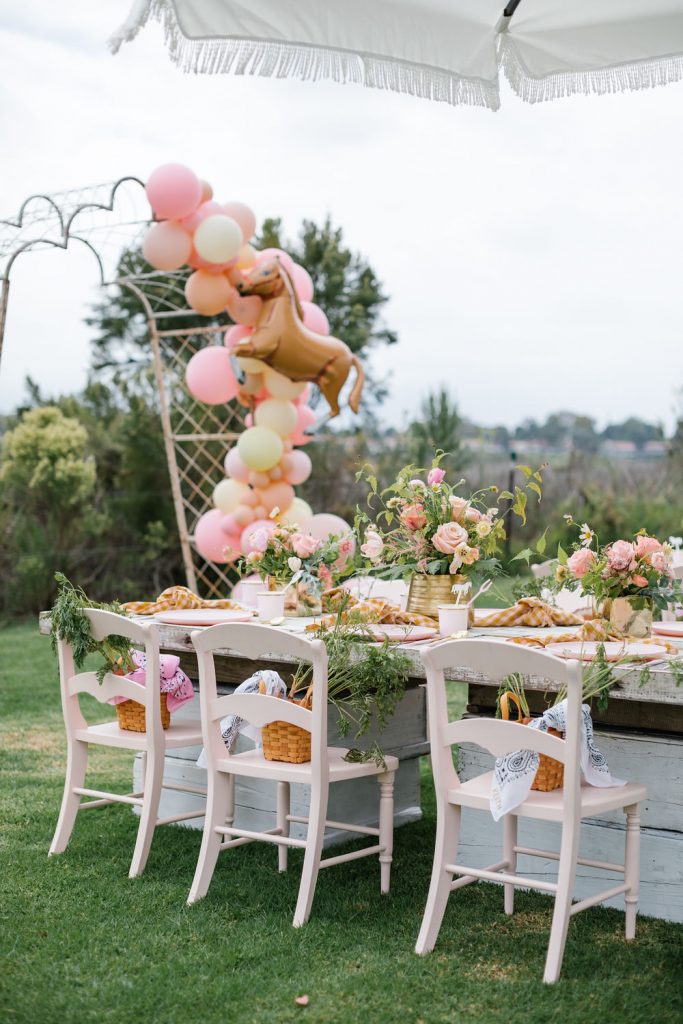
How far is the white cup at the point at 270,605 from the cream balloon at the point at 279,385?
3229mm

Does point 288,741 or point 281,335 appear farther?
point 281,335

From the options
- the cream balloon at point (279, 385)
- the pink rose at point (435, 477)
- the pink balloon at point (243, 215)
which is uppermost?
the pink balloon at point (243, 215)

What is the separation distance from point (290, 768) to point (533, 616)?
0.89 meters

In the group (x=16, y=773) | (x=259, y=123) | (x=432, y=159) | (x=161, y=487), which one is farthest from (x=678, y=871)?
(x=432, y=159)

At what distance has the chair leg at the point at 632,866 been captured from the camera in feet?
9.21

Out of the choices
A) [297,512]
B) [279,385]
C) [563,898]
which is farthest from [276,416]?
[563,898]

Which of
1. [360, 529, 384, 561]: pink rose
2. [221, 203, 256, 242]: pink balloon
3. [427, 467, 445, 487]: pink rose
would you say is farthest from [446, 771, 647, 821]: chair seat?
[221, 203, 256, 242]: pink balloon

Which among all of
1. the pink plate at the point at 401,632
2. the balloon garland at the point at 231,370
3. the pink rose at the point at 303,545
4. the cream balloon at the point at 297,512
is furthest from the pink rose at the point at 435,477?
the cream balloon at the point at 297,512

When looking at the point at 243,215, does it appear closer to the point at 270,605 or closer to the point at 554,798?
the point at 270,605

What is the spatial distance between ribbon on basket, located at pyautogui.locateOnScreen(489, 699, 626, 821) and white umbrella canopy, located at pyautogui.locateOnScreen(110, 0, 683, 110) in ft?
5.96

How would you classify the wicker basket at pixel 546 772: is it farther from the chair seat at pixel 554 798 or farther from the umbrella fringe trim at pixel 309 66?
the umbrella fringe trim at pixel 309 66

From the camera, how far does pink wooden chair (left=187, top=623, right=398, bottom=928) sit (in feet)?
9.69

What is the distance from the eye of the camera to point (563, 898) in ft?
8.43

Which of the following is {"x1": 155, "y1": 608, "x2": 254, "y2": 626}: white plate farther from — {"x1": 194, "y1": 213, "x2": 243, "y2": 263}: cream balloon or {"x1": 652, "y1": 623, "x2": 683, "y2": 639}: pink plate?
{"x1": 194, "y1": 213, "x2": 243, "y2": 263}: cream balloon
